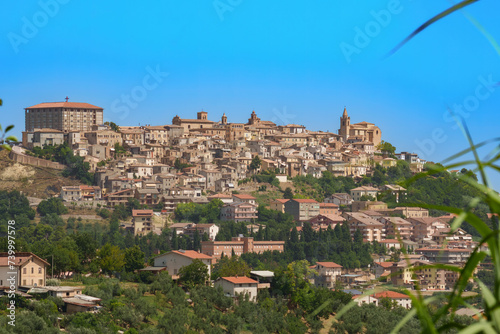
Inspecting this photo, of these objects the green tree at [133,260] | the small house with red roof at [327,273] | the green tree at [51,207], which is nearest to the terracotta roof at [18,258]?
the green tree at [133,260]

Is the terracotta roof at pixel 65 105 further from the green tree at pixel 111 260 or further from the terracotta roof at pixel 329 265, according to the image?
the green tree at pixel 111 260

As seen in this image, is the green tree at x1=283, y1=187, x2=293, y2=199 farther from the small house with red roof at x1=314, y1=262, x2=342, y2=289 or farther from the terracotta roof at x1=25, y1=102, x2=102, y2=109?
the terracotta roof at x1=25, y1=102, x2=102, y2=109

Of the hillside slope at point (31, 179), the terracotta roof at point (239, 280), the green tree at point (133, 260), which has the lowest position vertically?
the terracotta roof at point (239, 280)

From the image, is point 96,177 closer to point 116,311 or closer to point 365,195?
point 365,195

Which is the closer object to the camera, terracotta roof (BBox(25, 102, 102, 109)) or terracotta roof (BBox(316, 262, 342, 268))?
terracotta roof (BBox(316, 262, 342, 268))

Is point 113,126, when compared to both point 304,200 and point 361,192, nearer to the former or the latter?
point 304,200

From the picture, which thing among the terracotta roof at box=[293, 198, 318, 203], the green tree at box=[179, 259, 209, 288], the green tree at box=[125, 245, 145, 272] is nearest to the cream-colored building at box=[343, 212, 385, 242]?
the terracotta roof at box=[293, 198, 318, 203]
